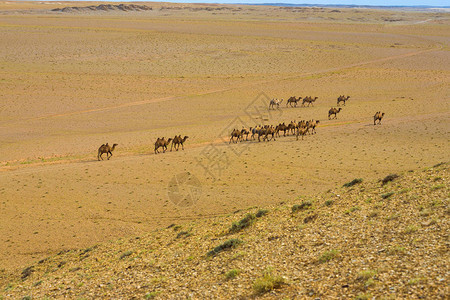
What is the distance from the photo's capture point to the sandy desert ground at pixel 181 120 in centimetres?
2086

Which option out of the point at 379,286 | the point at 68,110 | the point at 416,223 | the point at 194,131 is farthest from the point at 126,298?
the point at 68,110

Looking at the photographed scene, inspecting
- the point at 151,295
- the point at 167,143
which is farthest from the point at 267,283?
the point at 167,143

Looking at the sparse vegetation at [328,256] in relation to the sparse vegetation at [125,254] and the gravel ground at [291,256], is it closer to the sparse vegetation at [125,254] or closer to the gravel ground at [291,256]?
the gravel ground at [291,256]

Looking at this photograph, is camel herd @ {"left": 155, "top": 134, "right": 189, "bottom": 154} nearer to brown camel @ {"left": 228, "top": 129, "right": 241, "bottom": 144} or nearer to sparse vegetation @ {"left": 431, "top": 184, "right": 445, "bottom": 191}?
brown camel @ {"left": 228, "top": 129, "right": 241, "bottom": 144}

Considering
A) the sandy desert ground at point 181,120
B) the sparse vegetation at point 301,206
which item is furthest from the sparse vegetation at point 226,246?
the sandy desert ground at point 181,120

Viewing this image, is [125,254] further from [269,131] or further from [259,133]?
[269,131]

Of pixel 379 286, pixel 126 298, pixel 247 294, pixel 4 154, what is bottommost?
pixel 4 154

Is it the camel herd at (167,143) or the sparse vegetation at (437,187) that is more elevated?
the sparse vegetation at (437,187)

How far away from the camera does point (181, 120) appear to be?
129 ft

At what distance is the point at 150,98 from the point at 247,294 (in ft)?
127

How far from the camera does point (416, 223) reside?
38.0 feet

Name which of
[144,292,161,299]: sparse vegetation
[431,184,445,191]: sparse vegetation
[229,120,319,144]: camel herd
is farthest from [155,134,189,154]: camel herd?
[144,292,161,299]: sparse vegetation

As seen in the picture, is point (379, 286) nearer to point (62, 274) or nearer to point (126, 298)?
point (126, 298)

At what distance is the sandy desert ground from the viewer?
20859 millimetres
